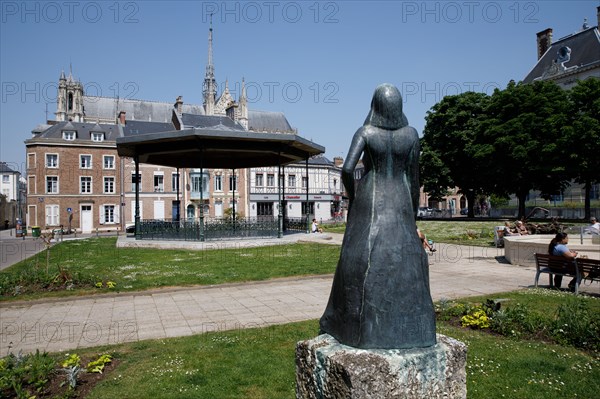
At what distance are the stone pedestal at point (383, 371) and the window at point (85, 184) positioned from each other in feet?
170

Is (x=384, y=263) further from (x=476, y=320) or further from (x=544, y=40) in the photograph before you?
(x=544, y=40)

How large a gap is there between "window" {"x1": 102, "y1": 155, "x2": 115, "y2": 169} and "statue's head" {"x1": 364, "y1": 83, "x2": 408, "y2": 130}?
171 ft

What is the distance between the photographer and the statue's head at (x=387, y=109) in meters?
3.80

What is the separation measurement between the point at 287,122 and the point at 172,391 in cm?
7273

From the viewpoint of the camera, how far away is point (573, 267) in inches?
414

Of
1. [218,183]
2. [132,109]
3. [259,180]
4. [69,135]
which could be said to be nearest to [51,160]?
[69,135]

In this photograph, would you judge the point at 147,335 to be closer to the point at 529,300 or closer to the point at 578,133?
Result: the point at 529,300

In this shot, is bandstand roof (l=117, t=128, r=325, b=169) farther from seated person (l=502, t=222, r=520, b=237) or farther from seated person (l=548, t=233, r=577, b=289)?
seated person (l=548, t=233, r=577, b=289)

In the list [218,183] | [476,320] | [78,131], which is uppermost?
[78,131]

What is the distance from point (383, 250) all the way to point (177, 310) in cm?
690

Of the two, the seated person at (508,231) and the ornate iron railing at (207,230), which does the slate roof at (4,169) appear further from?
the seated person at (508,231)

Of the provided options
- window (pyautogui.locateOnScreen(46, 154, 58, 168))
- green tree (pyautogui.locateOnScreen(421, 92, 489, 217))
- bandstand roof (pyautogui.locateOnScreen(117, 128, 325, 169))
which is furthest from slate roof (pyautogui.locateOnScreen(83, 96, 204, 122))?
bandstand roof (pyautogui.locateOnScreen(117, 128, 325, 169))

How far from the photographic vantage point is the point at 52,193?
47.7 meters

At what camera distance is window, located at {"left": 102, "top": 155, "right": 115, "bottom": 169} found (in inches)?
1991
